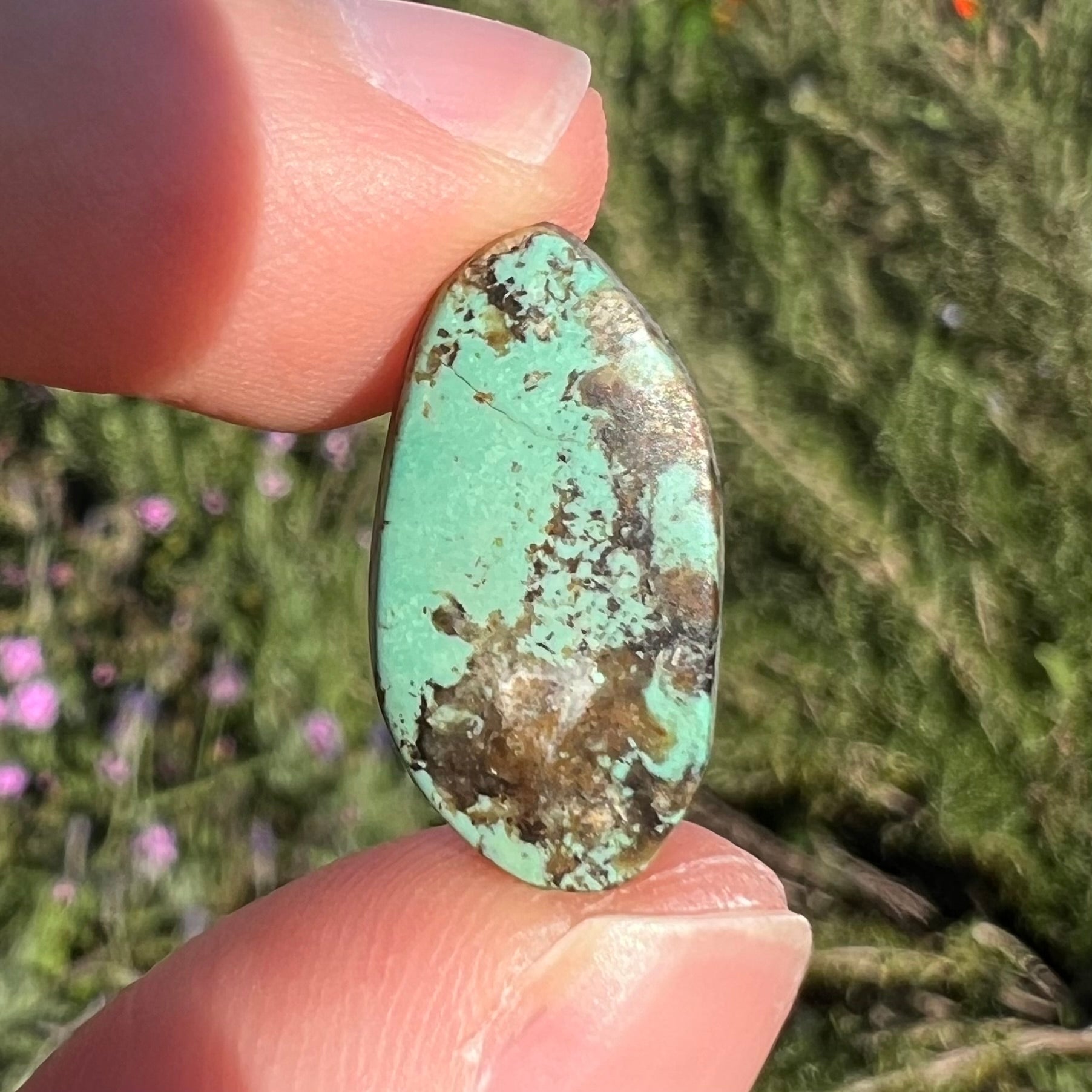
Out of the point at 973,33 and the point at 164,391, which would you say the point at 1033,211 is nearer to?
the point at 973,33

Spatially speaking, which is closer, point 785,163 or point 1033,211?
point 1033,211

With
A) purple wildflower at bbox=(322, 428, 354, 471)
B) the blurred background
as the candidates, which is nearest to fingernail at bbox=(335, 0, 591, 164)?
the blurred background

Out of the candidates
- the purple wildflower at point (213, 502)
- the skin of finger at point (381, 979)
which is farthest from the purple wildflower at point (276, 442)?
the skin of finger at point (381, 979)

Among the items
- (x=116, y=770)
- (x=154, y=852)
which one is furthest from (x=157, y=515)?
(x=154, y=852)

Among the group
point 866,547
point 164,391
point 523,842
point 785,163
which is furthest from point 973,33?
point 523,842

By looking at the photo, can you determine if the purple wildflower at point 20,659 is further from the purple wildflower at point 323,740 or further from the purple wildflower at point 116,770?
the purple wildflower at point 323,740

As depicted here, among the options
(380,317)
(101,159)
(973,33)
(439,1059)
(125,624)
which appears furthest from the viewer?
(973,33)
